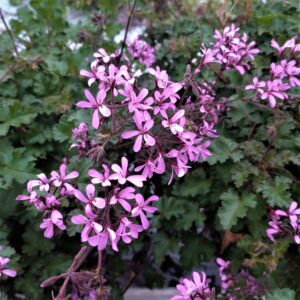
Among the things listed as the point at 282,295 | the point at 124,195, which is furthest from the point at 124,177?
the point at 282,295

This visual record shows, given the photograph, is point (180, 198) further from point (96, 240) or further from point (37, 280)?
point (96, 240)

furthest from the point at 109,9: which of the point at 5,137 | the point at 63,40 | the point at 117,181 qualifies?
the point at 117,181

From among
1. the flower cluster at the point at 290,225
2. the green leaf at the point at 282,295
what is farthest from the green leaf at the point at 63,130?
the green leaf at the point at 282,295

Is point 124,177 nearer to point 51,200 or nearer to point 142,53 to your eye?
point 51,200

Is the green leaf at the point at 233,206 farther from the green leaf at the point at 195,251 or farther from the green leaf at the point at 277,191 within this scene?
the green leaf at the point at 195,251

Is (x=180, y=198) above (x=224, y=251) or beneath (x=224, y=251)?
above
